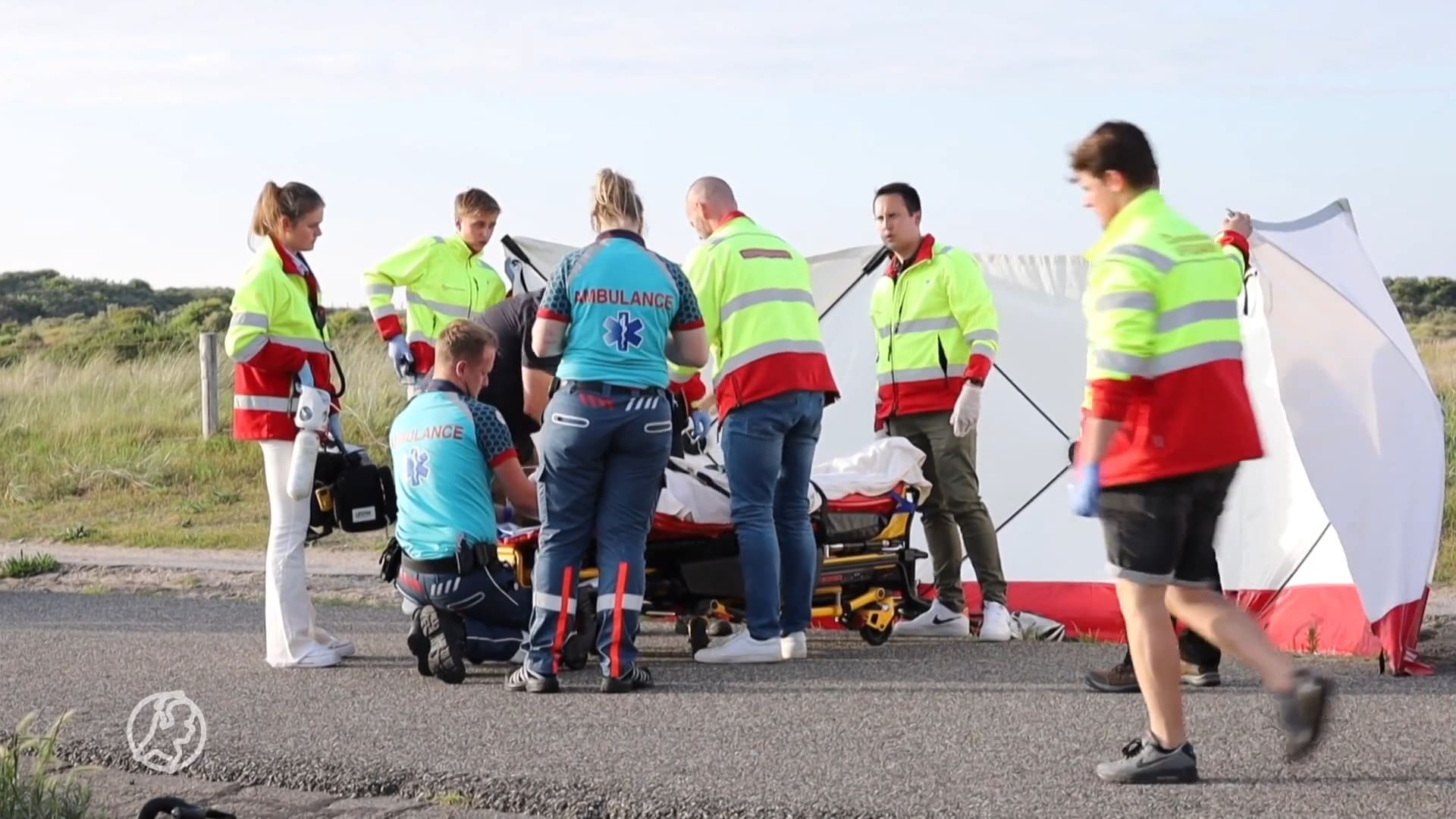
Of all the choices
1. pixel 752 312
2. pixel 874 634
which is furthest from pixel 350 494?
pixel 874 634

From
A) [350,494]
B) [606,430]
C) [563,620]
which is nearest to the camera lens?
[606,430]

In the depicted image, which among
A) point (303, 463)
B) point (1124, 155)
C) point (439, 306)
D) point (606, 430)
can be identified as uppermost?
point (1124, 155)

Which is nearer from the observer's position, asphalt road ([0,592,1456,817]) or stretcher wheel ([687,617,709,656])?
asphalt road ([0,592,1456,817])

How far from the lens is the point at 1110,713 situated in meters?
5.91

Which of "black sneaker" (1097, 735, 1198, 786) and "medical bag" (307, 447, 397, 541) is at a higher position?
"medical bag" (307, 447, 397, 541)

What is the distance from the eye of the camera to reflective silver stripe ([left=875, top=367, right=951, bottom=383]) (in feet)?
26.5

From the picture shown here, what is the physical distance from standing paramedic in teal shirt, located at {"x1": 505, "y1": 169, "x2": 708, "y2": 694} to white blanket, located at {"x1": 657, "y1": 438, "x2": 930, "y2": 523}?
810mm

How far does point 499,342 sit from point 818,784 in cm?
336

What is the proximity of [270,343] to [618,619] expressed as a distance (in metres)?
1.82

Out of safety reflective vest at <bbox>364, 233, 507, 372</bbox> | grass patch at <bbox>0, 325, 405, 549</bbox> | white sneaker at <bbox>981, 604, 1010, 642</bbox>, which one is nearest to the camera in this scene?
white sneaker at <bbox>981, 604, 1010, 642</bbox>

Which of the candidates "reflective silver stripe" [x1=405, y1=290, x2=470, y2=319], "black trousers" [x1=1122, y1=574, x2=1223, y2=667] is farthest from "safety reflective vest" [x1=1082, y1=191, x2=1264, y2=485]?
"reflective silver stripe" [x1=405, y1=290, x2=470, y2=319]

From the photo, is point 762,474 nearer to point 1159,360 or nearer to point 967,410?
point 967,410

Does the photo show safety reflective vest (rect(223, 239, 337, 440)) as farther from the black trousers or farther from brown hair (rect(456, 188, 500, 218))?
the black trousers

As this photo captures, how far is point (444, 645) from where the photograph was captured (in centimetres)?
667
